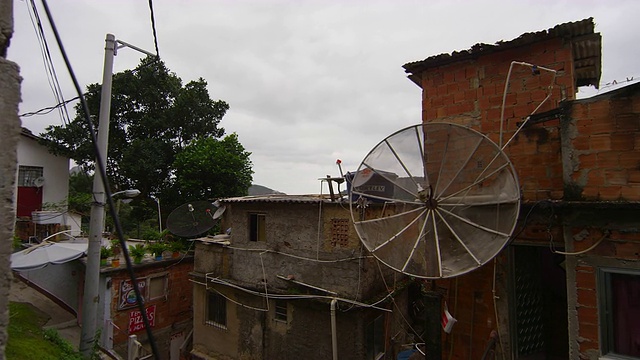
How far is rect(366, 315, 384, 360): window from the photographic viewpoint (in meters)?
8.61

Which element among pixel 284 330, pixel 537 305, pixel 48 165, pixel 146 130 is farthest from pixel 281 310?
pixel 48 165

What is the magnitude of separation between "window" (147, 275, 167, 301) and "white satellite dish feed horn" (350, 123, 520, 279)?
36.9 feet

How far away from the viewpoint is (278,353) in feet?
30.9

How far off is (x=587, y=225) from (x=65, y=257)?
13.8 meters

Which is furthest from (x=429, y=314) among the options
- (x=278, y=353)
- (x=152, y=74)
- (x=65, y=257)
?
(x=152, y=74)

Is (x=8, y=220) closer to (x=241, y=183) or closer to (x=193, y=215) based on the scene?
(x=193, y=215)

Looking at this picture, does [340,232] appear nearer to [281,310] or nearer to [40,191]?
[281,310]

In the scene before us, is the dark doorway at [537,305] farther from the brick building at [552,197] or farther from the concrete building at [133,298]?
the concrete building at [133,298]

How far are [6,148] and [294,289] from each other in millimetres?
8509

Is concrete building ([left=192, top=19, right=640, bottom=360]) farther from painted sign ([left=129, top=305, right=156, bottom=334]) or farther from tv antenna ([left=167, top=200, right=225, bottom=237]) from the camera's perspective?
painted sign ([left=129, top=305, right=156, bottom=334])

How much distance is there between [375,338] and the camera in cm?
899

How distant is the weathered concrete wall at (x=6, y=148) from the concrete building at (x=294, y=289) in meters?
7.12

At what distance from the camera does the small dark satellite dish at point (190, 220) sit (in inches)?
495

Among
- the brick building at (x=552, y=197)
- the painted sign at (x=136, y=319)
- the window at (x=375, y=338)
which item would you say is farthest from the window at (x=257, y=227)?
the brick building at (x=552, y=197)
